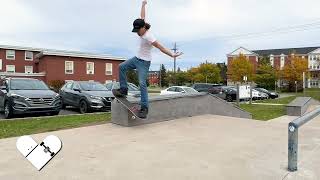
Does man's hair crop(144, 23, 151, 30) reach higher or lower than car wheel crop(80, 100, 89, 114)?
higher

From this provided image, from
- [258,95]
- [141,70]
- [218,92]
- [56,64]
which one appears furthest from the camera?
[56,64]

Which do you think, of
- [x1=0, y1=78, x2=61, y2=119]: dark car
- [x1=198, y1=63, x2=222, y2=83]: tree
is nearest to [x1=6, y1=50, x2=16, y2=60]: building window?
[x1=198, y1=63, x2=222, y2=83]: tree

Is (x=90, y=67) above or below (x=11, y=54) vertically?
below

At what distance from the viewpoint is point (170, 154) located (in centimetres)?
530

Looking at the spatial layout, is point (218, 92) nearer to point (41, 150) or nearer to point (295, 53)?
point (41, 150)

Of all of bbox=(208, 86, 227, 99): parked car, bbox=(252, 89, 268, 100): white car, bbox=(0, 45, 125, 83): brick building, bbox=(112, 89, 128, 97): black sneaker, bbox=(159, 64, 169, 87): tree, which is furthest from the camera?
bbox=(159, 64, 169, 87): tree

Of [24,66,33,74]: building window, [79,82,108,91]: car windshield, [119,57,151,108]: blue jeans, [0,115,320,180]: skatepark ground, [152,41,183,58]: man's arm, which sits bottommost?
[0,115,320,180]: skatepark ground

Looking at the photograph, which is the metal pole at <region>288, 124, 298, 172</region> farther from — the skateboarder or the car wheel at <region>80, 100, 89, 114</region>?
the car wheel at <region>80, 100, 89, 114</region>

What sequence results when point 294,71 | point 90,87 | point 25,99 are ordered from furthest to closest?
point 294,71, point 90,87, point 25,99

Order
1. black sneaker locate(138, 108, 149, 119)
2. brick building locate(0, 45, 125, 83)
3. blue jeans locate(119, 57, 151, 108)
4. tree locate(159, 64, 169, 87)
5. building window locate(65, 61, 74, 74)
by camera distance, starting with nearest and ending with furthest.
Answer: blue jeans locate(119, 57, 151, 108) < black sneaker locate(138, 108, 149, 119) < brick building locate(0, 45, 125, 83) < building window locate(65, 61, 74, 74) < tree locate(159, 64, 169, 87)

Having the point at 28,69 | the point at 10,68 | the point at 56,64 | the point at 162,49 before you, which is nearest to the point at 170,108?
the point at 162,49

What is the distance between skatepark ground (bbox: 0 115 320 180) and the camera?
4363 mm

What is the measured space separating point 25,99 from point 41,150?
10795mm

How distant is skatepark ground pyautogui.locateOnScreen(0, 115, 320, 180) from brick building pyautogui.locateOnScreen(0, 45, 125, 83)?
1868 inches
